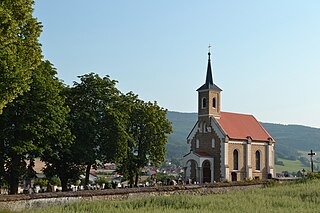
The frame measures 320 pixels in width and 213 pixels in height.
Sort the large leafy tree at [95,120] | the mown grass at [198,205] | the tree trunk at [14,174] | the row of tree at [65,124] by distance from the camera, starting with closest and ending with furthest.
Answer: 1. the mown grass at [198,205]
2. the row of tree at [65,124]
3. the tree trunk at [14,174]
4. the large leafy tree at [95,120]

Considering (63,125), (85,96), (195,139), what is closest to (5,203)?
(63,125)

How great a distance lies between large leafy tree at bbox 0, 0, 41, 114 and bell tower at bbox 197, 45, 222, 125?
46524 millimetres

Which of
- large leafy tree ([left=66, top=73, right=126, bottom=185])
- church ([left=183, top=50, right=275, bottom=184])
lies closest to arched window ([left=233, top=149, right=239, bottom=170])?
church ([left=183, top=50, right=275, bottom=184])

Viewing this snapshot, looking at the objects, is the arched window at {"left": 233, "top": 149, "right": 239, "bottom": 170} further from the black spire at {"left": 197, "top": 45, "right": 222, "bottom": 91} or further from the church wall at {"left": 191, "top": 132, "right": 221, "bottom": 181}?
the black spire at {"left": 197, "top": 45, "right": 222, "bottom": 91}

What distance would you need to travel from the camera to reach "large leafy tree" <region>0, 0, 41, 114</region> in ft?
74.5

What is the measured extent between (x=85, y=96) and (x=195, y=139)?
29776 millimetres

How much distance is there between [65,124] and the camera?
3988 cm

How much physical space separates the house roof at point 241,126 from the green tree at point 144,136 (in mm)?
19143

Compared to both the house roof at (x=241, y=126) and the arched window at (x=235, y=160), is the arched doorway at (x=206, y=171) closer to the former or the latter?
the arched window at (x=235, y=160)

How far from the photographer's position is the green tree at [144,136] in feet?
166

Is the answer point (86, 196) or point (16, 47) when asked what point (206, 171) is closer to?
point (86, 196)

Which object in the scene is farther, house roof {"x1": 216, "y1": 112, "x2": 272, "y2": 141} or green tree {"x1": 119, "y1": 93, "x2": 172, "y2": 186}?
house roof {"x1": 216, "y1": 112, "x2": 272, "y2": 141}

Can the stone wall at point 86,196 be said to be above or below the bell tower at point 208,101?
below

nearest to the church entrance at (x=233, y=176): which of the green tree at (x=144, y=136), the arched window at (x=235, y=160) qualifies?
the arched window at (x=235, y=160)
